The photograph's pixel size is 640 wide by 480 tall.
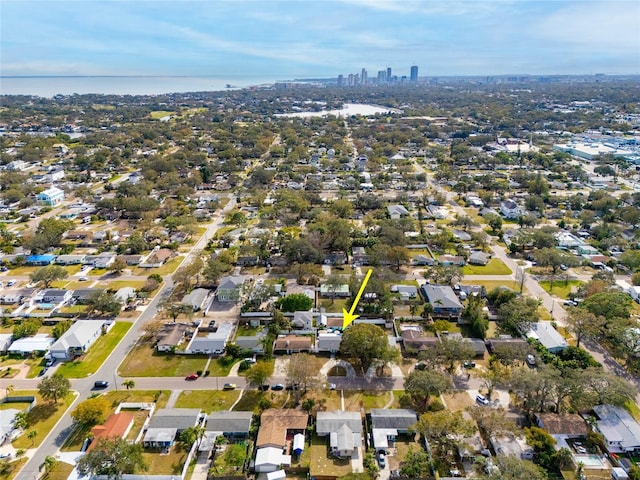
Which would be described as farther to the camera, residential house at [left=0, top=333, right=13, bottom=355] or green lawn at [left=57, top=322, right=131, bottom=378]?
residential house at [left=0, top=333, right=13, bottom=355]

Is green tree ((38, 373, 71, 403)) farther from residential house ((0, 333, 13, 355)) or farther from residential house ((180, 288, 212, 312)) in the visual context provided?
residential house ((180, 288, 212, 312))

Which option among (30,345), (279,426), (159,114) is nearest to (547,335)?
(279,426)

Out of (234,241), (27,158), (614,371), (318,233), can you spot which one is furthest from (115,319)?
(27,158)

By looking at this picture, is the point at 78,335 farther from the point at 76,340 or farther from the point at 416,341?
the point at 416,341

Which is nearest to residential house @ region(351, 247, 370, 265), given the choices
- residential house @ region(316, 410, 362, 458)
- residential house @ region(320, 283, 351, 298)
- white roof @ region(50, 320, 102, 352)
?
residential house @ region(320, 283, 351, 298)

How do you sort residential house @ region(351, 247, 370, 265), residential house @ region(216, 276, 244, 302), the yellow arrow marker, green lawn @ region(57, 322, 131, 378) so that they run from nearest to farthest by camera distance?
1. green lawn @ region(57, 322, 131, 378)
2. the yellow arrow marker
3. residential house @ region(216, 276, 244, 302)
4. residential house @ region(351, 247, 370, 265)

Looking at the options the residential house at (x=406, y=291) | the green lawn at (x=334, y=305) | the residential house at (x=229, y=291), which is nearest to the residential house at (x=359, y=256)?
the residential house at (x=406, y=291)

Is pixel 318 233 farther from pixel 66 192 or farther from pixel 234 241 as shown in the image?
pixel 66 192
